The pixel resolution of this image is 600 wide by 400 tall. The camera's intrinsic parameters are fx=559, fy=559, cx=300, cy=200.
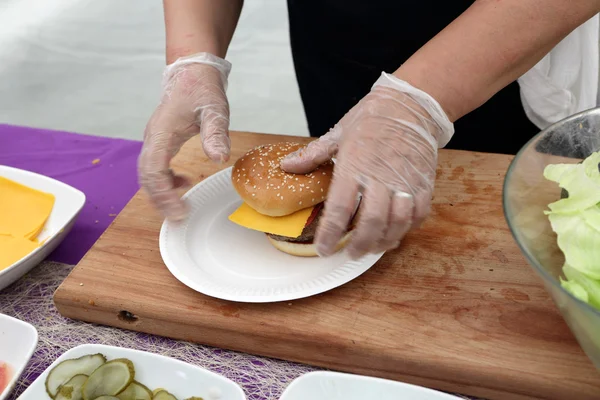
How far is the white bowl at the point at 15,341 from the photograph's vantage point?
1.26 m

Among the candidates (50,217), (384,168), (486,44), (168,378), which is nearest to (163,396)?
(168,378)

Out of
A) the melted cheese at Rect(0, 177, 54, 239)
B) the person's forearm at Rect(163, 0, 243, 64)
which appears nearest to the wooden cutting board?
the melted cheese at Rect(0, 177, 54, 239)

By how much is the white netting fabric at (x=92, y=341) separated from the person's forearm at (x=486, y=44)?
75cm

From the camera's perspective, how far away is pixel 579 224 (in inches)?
42.1

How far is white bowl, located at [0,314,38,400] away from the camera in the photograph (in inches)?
49.6

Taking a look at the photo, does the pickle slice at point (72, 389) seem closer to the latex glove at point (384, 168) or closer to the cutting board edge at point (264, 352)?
the cutting board edge at point (264, 352)

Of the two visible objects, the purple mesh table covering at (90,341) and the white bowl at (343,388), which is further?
the purple mesh table covering at (90,341)

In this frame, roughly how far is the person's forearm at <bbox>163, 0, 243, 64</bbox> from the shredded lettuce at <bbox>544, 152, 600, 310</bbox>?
110cm

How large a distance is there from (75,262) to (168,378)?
0.64m

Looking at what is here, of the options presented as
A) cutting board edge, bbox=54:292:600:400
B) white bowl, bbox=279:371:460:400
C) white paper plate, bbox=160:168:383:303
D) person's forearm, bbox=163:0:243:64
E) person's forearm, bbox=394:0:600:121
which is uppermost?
person's forearm, bbox=394:0:600:121

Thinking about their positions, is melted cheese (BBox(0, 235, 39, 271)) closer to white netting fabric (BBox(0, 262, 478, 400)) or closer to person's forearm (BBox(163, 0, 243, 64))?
white netting fabric (BBox(0, 262, 478, 400))

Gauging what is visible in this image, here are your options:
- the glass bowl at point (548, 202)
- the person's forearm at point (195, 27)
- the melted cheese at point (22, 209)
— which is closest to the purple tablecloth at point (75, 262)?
the melted cheese at point (22, 209)

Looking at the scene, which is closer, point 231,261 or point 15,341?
point 15,341

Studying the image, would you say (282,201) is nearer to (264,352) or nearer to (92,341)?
(264,352)
